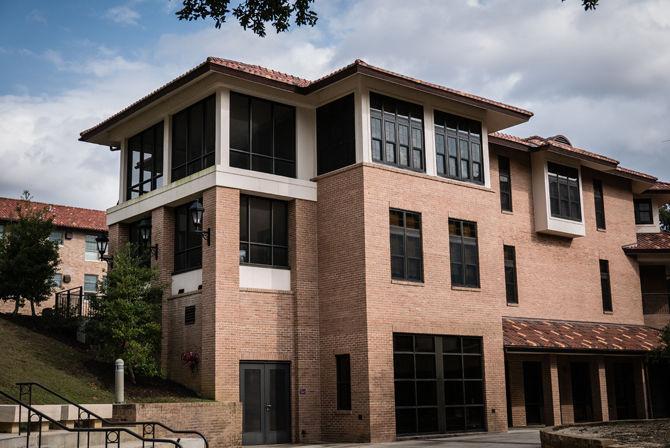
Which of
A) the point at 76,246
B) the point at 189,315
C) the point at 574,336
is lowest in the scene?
the point at 574,336

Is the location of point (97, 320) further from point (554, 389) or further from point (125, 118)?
point (554, 389)

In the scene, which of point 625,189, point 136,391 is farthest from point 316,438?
point 625,189

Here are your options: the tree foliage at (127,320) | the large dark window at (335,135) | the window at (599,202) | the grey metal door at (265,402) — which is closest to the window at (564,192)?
the window at (599,202)

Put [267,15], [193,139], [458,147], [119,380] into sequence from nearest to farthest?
[267,15], [119,380], [193,139], [458,147]

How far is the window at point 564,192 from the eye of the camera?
104 feet

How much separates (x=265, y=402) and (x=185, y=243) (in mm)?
5257

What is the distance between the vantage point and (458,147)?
26906 mm

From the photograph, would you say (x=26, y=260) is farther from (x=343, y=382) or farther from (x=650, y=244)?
(x=650, y=244)

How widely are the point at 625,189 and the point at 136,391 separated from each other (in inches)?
882

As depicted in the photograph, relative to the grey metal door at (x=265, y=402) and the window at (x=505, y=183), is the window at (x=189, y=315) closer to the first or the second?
the grey metal door at (x=265, y=402)

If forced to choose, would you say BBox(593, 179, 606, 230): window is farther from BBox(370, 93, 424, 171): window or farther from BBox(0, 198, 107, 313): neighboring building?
BBox(0, 198, 107, 313): neighboring building

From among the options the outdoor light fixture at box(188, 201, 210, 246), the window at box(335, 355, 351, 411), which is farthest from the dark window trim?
the outdoor light fixture at box(188, 201, 210, 246)

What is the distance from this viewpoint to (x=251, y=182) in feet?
79.9

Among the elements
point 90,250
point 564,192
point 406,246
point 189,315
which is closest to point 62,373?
point 189,315
